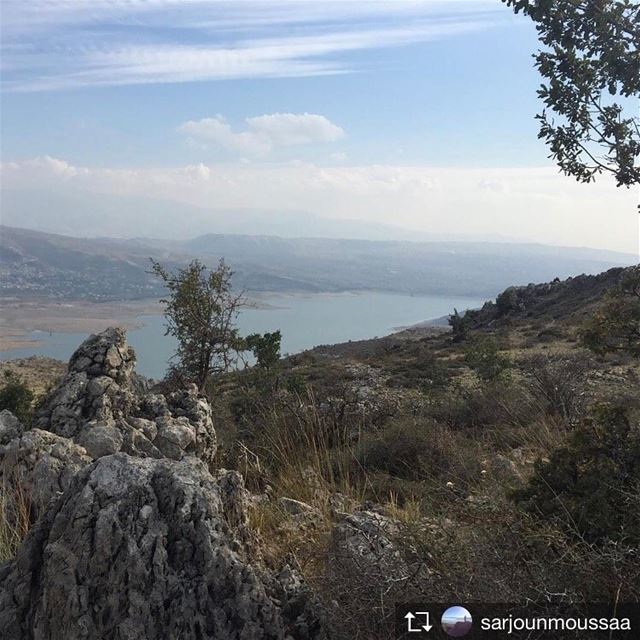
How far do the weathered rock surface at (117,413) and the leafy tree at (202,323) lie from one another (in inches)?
298

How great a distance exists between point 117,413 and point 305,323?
114m

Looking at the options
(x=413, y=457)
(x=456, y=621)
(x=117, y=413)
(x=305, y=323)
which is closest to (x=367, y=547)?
(x=456, y=621)

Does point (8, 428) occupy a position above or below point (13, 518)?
above

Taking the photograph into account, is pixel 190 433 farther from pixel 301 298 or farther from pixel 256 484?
pixel 301 298

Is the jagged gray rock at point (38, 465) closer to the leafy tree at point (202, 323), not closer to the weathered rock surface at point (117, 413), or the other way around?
the weathered rock surface at point (117, 413)

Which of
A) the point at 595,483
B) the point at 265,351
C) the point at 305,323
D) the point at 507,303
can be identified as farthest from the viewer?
the point at 305,323

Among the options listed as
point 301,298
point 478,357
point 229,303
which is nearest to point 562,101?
point 229,303

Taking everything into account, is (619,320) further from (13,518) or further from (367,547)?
(13,518)

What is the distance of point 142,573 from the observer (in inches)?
95.6

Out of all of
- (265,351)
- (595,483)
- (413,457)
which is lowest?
(265,351)

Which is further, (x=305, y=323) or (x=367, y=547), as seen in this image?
(x=305, y=323)

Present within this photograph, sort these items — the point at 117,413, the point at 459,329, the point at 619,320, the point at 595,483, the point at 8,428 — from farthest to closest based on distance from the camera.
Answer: the point at 459,329, the point at 117,413, the point at 8,428, the point at 619,320, the point at 595,483

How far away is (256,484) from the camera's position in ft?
16.5

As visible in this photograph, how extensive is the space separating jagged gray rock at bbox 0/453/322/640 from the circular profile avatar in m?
0.56
